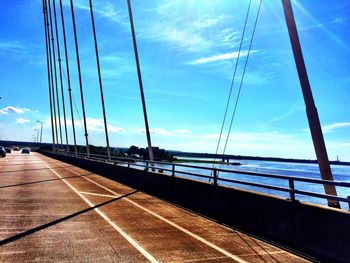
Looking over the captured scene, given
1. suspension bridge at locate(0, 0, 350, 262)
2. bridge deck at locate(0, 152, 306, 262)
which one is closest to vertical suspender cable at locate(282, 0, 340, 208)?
suspension bridge at locate(0, 0, 350, 262)

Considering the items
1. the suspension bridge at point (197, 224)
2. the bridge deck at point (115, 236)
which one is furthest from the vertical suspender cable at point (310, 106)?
the bridge deck at point (115, 236)

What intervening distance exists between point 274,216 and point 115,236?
3.76 metres

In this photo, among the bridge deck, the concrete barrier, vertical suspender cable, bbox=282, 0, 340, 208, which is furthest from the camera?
vertical suspender cable, bbox=282, 0, 340, 208

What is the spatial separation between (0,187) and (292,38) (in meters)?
14.2

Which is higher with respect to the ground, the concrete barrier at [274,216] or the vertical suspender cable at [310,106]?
the vertical suspender cable at [310,106]

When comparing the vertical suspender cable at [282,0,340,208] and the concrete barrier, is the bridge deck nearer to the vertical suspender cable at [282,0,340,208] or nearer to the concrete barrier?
the concrete barrier

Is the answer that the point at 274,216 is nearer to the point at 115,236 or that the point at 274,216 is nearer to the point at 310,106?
the point at 310,106

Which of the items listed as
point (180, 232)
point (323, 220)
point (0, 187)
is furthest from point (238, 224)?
point (0, 187)

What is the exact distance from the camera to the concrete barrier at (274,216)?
702 centimetres

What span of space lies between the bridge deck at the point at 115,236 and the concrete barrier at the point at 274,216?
0.55 metres

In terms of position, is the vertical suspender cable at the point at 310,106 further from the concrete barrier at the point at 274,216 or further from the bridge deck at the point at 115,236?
the bridge deck at the point at 115,236

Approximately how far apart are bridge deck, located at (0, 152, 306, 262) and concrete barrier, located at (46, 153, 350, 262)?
0.55 m

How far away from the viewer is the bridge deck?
6922 millimetres

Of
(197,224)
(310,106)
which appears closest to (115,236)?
(197,224)
